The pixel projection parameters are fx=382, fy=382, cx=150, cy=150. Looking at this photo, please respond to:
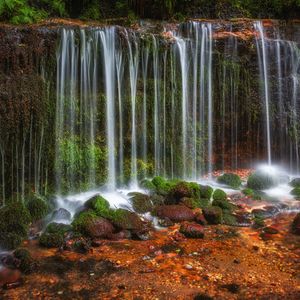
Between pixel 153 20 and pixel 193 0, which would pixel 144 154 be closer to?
pixel 153 20

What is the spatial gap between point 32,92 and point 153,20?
18.5 feet

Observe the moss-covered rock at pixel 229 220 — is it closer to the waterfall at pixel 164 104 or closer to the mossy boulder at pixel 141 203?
the mossy boulder at pixel 141 203

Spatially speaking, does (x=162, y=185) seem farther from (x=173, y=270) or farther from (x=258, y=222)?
(x=173, y=270)

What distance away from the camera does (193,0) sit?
14.1m

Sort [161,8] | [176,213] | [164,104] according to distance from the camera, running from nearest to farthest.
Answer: [176,213], [164,104], [161,8]

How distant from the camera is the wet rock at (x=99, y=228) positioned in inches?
283

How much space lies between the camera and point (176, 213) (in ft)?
26.9

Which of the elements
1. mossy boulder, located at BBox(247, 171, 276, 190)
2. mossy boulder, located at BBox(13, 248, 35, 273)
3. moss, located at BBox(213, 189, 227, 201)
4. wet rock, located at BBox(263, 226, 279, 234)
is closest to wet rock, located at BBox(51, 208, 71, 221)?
mossy boulder, located at BBox(13, 248, 35, 273)

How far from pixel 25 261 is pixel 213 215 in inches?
152

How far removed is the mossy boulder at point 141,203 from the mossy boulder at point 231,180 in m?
2.94

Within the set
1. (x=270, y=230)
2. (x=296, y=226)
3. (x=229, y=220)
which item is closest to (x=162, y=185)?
(x=229, y=220)

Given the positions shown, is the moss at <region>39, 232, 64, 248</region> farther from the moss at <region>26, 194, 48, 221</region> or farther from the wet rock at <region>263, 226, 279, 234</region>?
the wet rock at <region>263, 226, 279, 234</region>

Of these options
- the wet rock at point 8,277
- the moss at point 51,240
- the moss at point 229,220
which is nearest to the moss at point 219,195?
the moss at point 229,220

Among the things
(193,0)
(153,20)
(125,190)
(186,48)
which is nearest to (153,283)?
(125,190)
